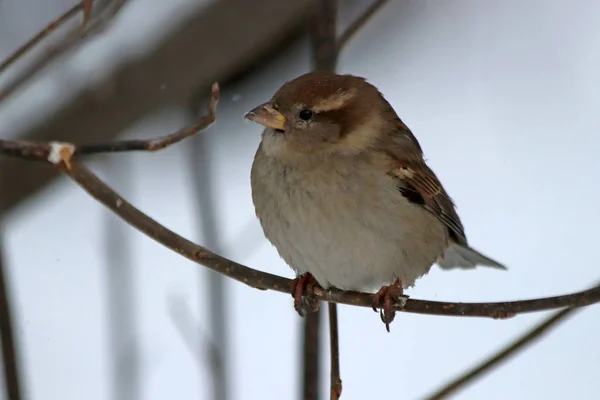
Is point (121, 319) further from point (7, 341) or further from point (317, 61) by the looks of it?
point (317, 61)

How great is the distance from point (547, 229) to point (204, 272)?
145 cm

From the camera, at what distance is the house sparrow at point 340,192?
215cm

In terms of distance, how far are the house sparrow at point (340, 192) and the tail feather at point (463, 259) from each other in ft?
0.86

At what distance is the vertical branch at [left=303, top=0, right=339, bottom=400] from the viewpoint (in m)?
2.16

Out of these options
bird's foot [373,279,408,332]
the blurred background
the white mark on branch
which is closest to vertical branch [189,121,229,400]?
the blurred background

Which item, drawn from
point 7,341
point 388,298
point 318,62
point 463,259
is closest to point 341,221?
point 388,298

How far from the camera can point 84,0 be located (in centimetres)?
177

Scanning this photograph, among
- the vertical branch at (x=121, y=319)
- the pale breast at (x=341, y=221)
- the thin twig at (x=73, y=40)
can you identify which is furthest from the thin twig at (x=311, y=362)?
the thin twig at (x=73, y=40)

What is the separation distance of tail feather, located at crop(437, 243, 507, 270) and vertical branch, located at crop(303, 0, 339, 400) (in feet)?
1.66

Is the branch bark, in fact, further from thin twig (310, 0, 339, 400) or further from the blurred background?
thin twig (310, 0, 339, 400)

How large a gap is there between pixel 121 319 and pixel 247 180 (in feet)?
3.47

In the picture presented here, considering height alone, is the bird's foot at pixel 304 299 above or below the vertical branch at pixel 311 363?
above

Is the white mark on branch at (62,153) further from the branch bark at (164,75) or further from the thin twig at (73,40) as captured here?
the branch bark at (164,75)

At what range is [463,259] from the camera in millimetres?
2650
